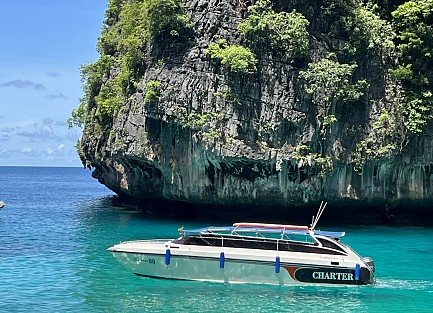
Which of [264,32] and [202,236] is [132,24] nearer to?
[264,32]

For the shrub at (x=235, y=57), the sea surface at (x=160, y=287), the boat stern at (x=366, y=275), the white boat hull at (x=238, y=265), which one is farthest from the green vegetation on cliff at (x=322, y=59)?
the boat stern at (x=366, y=275)

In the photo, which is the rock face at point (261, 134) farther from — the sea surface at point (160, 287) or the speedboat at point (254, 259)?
the speedboat at point (254, 259)

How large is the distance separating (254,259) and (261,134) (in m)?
13.7

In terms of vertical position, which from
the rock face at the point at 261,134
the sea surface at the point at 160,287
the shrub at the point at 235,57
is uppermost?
the shrub at the point at 235,57

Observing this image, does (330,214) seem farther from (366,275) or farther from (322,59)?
(366,275)

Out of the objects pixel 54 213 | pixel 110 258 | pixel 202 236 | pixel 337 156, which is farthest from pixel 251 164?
pixel 54 213

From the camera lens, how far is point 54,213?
46.4m

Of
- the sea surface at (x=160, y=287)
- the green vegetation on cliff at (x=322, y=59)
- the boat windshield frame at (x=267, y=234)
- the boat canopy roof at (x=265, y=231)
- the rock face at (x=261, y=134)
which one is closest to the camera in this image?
the sea surface at (x=160, y=287)

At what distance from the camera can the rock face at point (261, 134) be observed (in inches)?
1236

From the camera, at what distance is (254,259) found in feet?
60.8

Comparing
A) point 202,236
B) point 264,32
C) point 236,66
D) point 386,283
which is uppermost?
point 264,32

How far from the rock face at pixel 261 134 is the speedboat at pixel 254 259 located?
12314 mm

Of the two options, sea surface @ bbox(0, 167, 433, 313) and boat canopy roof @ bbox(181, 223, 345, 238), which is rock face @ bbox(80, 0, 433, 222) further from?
boat canopy roof @ bbox(181, 223, 345, 238)

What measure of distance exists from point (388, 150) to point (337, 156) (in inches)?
115
